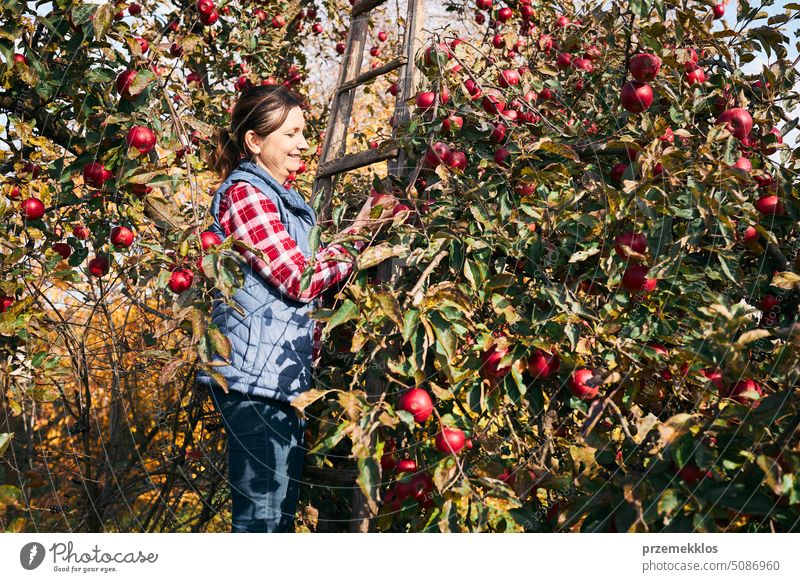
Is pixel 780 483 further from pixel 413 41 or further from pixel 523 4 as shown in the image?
pixel 523 4

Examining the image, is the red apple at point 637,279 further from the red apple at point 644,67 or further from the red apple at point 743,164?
the red apple at point 644,67

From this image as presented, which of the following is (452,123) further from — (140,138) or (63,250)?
(63,250)

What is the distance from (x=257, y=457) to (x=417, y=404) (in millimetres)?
450

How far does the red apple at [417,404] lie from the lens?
1404 millimetres

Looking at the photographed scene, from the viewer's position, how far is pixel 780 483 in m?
1.17

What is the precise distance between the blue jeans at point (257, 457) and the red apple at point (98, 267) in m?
0.62

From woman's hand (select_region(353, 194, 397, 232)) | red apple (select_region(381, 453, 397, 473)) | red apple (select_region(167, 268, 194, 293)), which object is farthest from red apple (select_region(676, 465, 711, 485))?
red apple (select_region(167, 268, 194, 293))

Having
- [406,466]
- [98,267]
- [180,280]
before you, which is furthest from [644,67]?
[98,267]

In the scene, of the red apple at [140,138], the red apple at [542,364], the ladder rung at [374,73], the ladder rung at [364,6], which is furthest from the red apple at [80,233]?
the red apple at [542,364]

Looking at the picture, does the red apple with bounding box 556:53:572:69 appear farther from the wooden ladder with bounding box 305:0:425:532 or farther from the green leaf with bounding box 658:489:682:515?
the green leaf with bounding box 658:489:682:515

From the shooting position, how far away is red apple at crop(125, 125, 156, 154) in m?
1.72

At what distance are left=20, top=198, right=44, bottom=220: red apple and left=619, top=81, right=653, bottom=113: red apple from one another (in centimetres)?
159
